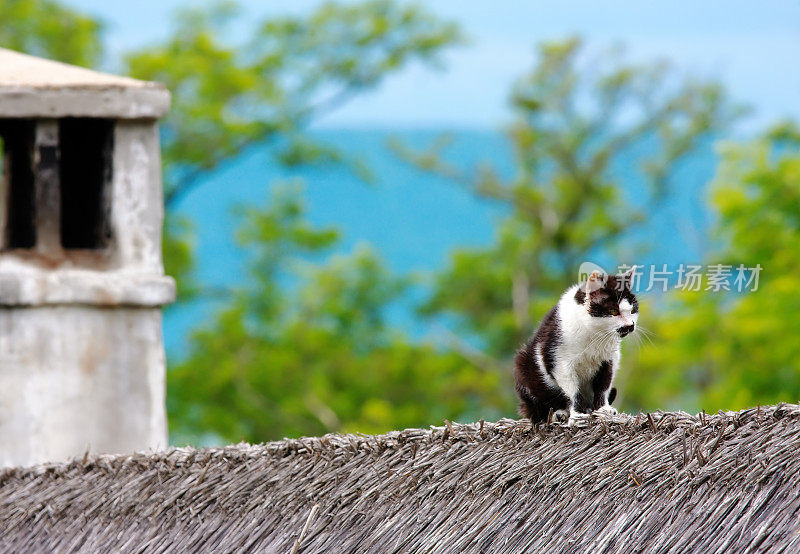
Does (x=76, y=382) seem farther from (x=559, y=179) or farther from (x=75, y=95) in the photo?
(x=559, y=179)

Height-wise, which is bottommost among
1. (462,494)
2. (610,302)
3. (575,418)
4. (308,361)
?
(308,361)

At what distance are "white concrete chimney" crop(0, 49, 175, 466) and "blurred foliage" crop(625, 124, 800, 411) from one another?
46.0ft

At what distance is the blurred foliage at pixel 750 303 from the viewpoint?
23.0 m

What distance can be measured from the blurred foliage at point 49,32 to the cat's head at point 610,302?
25.1 meters

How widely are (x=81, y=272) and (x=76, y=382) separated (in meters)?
0.83

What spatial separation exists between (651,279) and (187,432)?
2562 cm

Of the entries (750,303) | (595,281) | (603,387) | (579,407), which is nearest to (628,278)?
(595,281)

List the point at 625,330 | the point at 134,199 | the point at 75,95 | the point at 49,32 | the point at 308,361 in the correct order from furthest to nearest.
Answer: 1. the point at 308,361
2. the point at 49,32
3. the point at 134,199
4. the point at 75,95
5. the point at 625,330

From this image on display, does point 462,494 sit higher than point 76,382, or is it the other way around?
point 462,494

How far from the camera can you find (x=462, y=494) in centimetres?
536

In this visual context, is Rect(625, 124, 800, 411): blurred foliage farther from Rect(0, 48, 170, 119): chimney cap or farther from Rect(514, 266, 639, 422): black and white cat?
Rect(514, 266, 639, 422): black and white cat

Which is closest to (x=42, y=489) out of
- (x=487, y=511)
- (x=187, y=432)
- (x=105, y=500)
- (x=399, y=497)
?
(x=105, y=500)

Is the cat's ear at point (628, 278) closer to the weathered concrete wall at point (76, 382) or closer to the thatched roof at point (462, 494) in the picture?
the thatched roof at point (462, 494)

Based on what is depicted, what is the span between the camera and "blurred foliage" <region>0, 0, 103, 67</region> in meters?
28.7
